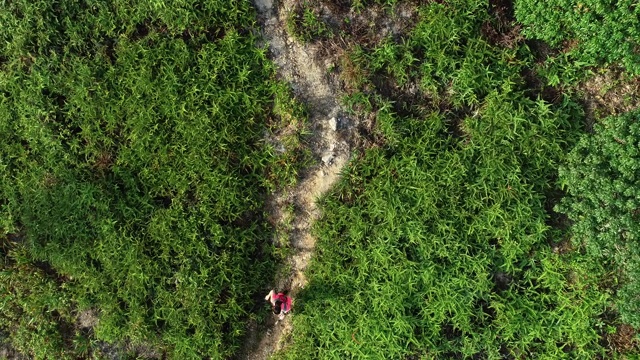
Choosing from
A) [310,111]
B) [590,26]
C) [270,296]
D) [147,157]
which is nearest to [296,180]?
[310,111]

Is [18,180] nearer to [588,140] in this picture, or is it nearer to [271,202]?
[271,202]

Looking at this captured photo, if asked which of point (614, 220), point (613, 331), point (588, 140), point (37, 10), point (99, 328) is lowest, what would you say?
point (613, 331)

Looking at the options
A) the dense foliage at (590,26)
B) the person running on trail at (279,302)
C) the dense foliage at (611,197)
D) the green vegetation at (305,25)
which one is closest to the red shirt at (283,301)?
the person running on trail at (279,302)

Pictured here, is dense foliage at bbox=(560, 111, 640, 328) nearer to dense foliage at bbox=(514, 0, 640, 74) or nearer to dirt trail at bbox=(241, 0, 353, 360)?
dense foliage at bbox=(514, 0, 640, 74)

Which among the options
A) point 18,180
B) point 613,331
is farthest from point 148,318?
point 613,331

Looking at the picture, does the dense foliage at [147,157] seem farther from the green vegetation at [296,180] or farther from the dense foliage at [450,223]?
the dense foliage at [450,223]

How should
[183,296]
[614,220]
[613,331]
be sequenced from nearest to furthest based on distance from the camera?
[614,220] → [613,331] → [183,296]

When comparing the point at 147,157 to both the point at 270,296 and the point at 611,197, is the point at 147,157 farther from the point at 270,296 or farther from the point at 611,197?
the point at 611,197
